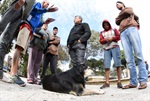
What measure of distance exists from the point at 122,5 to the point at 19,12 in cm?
245

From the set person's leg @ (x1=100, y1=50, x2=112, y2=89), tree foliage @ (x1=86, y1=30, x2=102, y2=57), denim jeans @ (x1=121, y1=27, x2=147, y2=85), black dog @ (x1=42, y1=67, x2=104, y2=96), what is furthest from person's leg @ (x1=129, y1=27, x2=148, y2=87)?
tree foliage @ (x1=86, y1=30, x2=102, y2=57)

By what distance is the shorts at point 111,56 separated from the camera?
5.27 metres

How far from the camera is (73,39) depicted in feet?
17.7

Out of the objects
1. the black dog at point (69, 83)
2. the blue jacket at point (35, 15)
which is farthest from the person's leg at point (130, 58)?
the blue jacket at point (35, 15)

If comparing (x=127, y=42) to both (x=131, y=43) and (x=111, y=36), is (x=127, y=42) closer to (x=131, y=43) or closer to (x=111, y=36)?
(x=131, y=43)

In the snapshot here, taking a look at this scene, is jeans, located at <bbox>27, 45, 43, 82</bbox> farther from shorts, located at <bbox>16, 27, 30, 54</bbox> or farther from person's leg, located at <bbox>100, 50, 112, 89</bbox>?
person's leg, located at <bbox>100, 50, 112, 89</bbox>

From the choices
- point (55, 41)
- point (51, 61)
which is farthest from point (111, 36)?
point (51, 61)

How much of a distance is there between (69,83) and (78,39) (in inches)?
58.3

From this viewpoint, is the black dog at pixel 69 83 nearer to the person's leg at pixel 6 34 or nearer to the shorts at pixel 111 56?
the person's leg at pixel 6 34

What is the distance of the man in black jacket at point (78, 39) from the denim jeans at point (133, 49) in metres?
0.94

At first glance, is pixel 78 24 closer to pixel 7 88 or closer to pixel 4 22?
pixel 4 22

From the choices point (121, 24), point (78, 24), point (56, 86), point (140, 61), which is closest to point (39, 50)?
point (78, 24)

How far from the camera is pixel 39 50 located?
556 centimetres

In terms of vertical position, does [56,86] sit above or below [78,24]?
below
